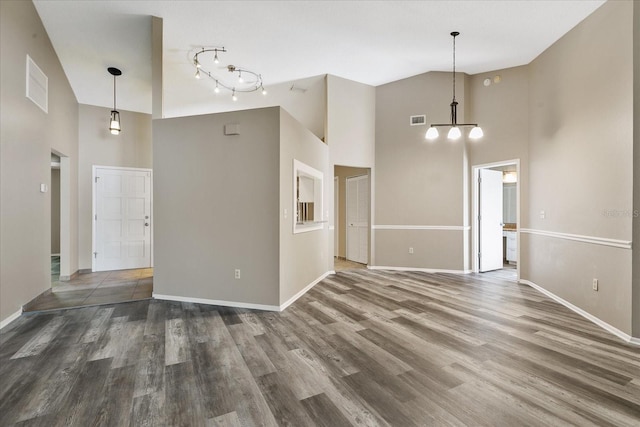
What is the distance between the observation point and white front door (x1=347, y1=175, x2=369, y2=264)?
6859 mm

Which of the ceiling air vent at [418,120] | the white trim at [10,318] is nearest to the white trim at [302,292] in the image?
the white trim at [10,318]

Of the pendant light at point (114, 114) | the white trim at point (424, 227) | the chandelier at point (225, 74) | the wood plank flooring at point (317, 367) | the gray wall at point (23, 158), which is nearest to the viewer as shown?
the wood plank flooring at point (317, 367)

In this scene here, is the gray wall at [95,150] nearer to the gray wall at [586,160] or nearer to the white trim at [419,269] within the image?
the white trim at [419,269]

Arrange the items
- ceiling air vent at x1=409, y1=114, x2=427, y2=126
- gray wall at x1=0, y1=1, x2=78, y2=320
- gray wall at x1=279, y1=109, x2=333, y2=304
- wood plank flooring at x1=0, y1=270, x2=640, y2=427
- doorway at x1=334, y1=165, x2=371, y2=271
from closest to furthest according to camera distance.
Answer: wood plank flooring at x1=0, y1=270, x2=640, y2=427
gray wall at x1=0, y1=1, x2=78, y2=320
gray wall at x1=279, y1=109, x2=333, y2=304
ceiling air vent at x1=409, y1=114, x2=427, y2=126
doorway at x1=334, y1=165, x2=371, y2=271

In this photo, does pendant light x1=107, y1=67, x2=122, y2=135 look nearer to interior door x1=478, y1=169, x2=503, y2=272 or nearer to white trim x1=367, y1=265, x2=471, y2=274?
white trim x1=367, y1=265, x2=471, y2=274

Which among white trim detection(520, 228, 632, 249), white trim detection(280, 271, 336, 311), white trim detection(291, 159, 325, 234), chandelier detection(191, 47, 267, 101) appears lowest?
white trim detection(280, 271, 336, 311)

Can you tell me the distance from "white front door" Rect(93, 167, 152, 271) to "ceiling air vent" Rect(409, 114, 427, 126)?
5433 millimetres

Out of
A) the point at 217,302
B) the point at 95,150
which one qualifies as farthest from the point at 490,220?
the point at 95,150

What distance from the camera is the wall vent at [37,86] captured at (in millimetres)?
3582

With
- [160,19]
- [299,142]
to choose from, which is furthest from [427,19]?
[160,19]

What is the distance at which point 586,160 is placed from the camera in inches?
139

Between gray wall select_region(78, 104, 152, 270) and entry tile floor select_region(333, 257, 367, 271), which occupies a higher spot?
gray wall select_region(78, 104, 152, 270)

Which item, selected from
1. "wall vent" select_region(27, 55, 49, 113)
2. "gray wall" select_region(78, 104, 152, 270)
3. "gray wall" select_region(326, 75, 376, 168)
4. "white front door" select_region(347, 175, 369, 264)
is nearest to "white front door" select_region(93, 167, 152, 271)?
"gray wall" select_region(78, 104, 152, 270)

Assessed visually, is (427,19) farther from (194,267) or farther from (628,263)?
(194,267)
